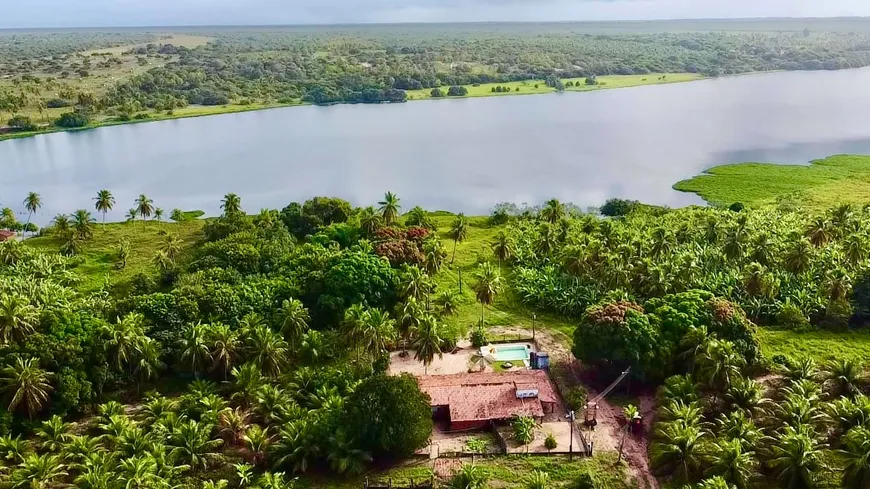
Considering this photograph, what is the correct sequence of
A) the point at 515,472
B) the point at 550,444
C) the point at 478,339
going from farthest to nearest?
1. the point at 478,339
2. the point at 550,444
3. the point at 515,472

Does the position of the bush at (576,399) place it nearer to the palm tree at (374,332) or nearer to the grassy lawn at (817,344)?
the palm tree at (374,332)

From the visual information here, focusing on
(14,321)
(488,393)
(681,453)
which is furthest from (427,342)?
(14,321)

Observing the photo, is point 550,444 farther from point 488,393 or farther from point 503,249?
point 503,249

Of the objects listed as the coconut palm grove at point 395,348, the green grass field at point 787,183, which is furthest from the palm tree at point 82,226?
the green grass field at point 787,183

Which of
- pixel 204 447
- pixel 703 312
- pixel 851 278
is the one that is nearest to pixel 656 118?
pixel 851 278

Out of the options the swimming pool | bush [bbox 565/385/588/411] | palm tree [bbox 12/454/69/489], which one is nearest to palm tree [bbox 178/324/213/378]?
palm tree [bbox 12/454/69/489]

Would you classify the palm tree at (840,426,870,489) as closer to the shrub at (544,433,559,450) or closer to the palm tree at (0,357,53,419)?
the shrub at (544,433,559,450)
